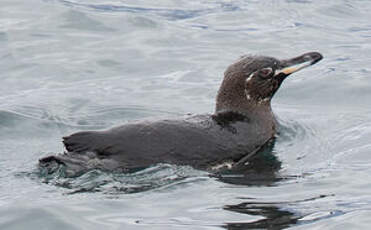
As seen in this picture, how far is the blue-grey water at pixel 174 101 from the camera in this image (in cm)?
841

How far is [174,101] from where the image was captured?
12789 mm

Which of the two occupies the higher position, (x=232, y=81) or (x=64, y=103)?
(x=232, y=81)

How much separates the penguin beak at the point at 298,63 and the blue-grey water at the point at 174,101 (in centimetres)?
78

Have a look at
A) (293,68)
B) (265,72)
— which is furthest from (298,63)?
(265,72)

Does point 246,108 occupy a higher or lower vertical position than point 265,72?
lower

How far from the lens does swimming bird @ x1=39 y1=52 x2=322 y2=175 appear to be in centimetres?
909

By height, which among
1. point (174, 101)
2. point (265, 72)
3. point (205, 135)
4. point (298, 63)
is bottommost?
point (174, 101)

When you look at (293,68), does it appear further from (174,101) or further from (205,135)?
(174,101)

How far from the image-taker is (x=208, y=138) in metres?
9.64

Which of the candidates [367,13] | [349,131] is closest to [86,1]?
[367,13]

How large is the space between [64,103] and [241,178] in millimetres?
3800

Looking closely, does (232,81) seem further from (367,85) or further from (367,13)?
(367,13)

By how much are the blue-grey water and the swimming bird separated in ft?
0.46

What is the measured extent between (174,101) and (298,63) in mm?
2564
